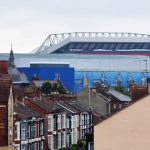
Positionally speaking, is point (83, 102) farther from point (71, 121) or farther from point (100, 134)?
point (100, 134)

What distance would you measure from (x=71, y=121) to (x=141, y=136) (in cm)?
4122

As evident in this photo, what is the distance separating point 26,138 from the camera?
179 feet

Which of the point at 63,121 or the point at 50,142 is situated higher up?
the point at 63,121

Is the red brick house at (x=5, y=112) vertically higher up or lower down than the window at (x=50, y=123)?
higher up

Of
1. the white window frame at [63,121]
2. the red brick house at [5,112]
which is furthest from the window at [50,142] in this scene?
the red brick house at [5,112]

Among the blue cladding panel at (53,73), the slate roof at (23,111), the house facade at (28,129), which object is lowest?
the house facade at (28,129)

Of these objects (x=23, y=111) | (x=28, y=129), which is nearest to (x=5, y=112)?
(x=28, y=129)

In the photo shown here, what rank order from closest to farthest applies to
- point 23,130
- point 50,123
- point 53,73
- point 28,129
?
point 23,130 < point 28,129 < point 50,123 < point 53,73

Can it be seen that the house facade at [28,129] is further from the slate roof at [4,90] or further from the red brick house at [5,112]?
the slate roof at [4,90]

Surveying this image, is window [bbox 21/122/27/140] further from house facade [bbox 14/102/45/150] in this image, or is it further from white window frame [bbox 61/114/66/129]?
white window frame [bbox 61/114/66/129]

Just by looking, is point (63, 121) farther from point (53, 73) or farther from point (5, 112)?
point (53, 73)

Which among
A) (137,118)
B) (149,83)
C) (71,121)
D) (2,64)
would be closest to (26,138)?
(2,64)

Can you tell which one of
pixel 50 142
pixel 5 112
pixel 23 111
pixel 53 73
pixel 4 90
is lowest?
pixel 50 142

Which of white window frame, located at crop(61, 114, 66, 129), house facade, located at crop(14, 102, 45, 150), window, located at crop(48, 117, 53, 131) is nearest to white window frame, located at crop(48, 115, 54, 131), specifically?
window, located at crop(48, 117, 53, 131)
